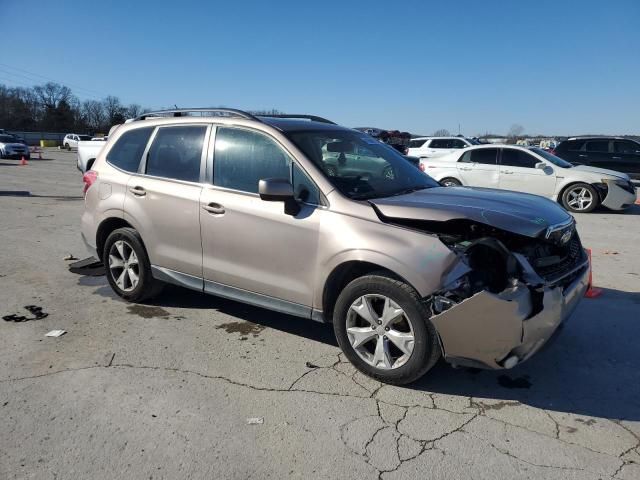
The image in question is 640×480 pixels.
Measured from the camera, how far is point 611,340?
4.31 metres

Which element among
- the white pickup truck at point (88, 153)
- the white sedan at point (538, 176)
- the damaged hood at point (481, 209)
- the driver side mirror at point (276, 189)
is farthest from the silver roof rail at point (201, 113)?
the white pickup truck at point (88, 153)

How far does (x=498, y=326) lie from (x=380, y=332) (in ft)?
2.59

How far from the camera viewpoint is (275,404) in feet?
10.9

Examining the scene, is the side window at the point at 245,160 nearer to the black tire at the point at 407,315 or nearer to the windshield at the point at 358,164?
the windshield at the point at 358,164

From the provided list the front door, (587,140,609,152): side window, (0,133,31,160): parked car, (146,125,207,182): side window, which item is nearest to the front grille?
the front door

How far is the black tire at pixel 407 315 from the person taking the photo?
3.30 m

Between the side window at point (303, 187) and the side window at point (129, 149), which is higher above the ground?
the side window at point (129, 149)

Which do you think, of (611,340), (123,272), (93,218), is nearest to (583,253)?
(611,340)

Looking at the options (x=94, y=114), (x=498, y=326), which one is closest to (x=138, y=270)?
(x=498, y=326)

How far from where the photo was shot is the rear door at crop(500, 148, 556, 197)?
1212 centimetres

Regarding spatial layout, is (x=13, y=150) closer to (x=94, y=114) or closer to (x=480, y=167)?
(x=480, y=167)

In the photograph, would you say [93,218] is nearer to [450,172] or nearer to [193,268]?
[193,268]

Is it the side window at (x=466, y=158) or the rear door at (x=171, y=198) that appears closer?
the rear door at (x=171, y=198)

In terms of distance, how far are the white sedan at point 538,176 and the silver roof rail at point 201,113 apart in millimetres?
7665
